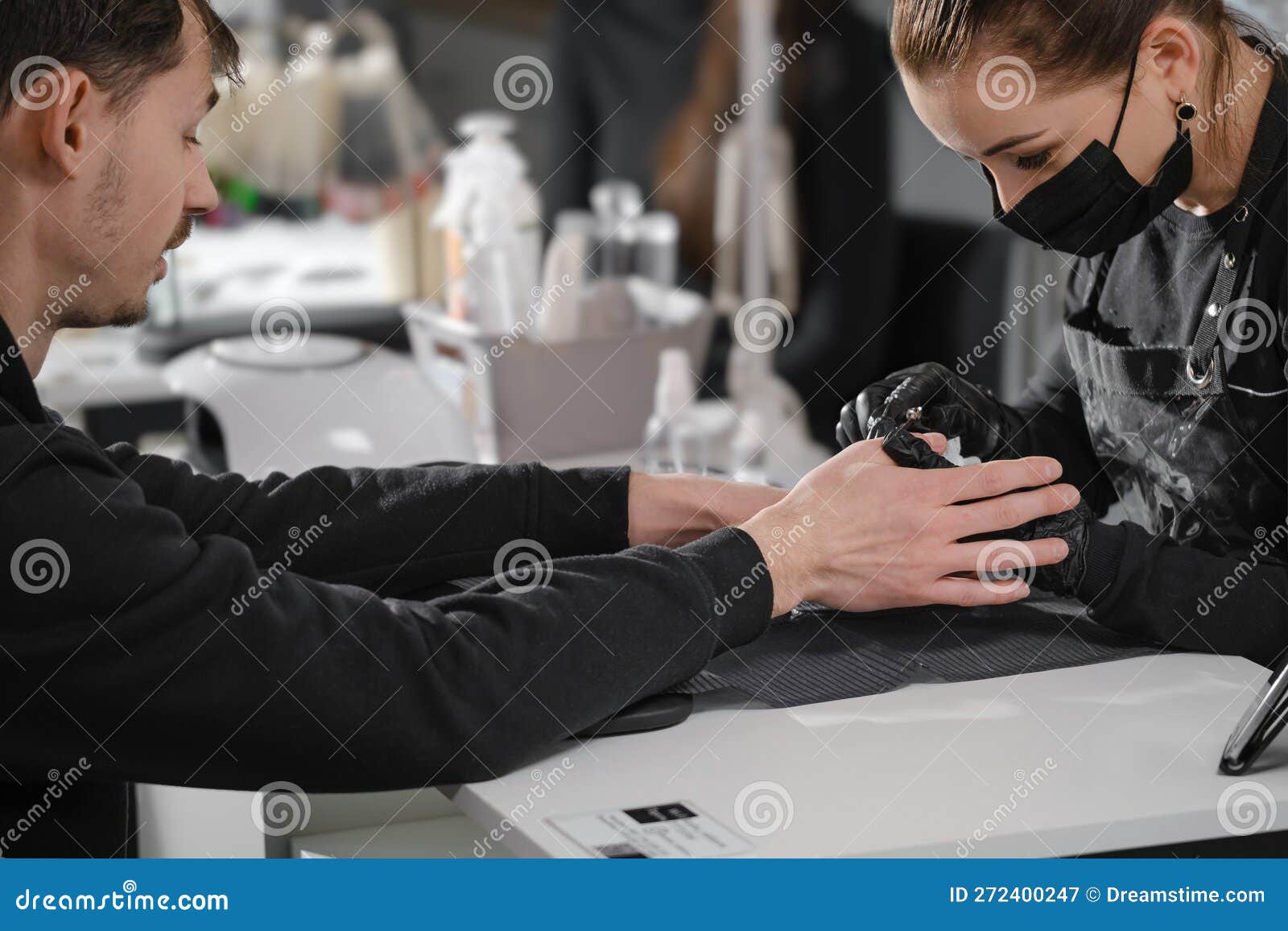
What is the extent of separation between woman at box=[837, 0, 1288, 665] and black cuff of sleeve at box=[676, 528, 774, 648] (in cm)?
Answer: 25

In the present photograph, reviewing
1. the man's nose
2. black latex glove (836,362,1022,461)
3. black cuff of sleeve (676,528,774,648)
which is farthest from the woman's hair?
the man's nose

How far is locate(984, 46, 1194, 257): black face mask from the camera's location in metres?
1.32

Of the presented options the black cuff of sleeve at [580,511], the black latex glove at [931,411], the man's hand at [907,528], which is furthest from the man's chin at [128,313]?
the black latex glove at [931,411]

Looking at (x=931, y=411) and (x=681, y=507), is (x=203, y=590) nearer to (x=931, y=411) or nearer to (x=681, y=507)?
(x=681, y=507)

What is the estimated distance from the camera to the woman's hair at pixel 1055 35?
1249 millimetres

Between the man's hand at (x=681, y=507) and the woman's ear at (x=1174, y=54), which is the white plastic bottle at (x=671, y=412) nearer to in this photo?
the man's hand at (x=681, y=507)

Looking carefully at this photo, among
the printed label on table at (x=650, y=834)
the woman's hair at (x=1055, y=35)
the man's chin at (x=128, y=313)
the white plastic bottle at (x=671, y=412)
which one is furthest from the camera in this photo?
the white plastic bottle at (x=671, y=412)

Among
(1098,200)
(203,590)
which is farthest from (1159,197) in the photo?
(203,590)

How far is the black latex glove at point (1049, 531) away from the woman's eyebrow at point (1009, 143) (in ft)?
1.08

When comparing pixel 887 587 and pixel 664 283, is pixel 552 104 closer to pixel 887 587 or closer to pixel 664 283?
pixel 664 283

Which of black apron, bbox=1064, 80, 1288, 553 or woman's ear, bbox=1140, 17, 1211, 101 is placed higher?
woman's ear, bbox=1140, 17, 1211, 101

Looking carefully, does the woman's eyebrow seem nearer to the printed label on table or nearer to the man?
the man
